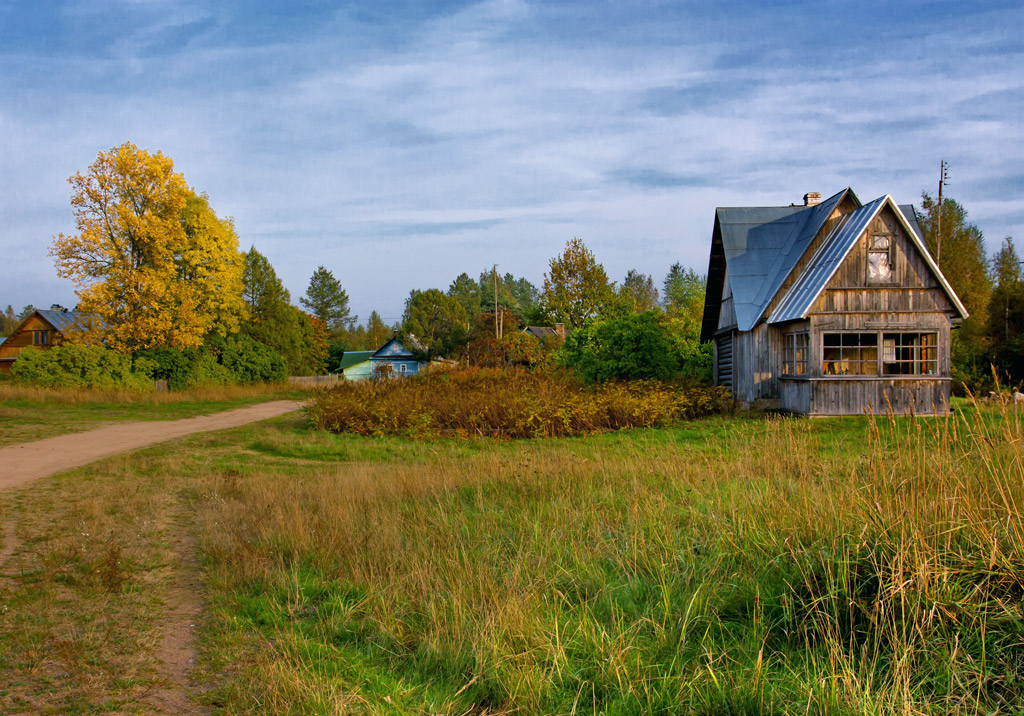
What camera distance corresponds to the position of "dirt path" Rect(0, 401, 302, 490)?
37.7 ft

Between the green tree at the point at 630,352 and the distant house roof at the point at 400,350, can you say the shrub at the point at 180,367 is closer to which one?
the green tree at the point at 630,352

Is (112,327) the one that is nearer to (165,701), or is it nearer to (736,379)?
(736,379)

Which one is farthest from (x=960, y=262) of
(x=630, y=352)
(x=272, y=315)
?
(x=272, y=315)

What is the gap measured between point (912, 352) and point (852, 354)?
155cm

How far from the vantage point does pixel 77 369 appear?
1209 inches

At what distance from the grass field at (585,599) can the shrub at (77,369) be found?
2651 centimetres

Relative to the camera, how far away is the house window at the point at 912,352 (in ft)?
59.4

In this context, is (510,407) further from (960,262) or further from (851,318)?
(960,262)

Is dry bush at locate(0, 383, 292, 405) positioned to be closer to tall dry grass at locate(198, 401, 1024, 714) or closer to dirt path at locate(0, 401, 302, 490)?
dirt path at locate(0, 401, 302, 490)

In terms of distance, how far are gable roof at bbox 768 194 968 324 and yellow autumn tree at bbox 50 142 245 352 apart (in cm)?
2771

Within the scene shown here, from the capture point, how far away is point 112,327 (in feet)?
109

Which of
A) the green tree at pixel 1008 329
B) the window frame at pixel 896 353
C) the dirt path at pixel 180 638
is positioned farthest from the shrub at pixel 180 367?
the green tree at pixel 1008 329

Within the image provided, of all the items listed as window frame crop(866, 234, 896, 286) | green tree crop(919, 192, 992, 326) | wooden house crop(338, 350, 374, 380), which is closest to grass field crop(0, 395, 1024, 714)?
window frame crop(866, 234, 896, 286)

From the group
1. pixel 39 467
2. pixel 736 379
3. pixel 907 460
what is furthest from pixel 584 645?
pixel 736 379
